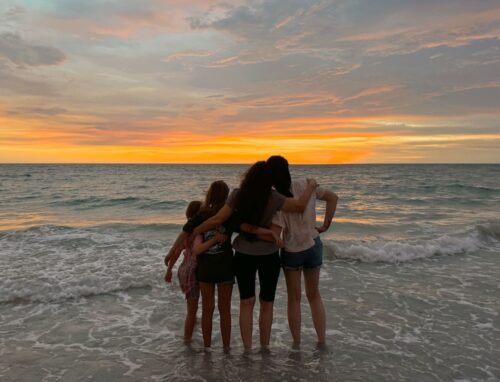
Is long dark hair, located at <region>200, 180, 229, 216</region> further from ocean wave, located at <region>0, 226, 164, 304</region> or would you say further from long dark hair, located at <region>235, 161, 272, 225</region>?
ocean wave, located at <region>0, 226, 164, 304</region>

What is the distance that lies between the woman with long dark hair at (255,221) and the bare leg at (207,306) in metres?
0.39

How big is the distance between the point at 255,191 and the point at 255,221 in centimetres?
34

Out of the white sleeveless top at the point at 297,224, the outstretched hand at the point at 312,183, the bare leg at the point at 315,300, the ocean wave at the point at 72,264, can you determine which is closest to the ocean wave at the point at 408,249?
the ocean wave at the point at 72,264

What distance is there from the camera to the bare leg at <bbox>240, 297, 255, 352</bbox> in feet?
14.7

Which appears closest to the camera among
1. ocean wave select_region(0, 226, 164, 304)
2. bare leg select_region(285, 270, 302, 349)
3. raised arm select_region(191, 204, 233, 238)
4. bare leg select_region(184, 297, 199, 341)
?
raised arm select_region(191, 204, 233, 238)

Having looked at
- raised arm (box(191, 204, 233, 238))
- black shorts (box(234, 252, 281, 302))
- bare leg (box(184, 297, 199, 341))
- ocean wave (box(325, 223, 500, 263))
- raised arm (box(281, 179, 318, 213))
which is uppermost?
raised arm (box(281, 179, 318, 213))

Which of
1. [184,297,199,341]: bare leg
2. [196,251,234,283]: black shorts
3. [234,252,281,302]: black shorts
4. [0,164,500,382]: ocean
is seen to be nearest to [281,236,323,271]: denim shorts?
[234,252,281,302]: black shorts

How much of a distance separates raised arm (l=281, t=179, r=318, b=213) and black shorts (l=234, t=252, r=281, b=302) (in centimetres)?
56

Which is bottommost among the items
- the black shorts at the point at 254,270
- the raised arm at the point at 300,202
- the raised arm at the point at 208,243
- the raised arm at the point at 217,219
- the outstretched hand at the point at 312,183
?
the black shorts at the point at 254,270

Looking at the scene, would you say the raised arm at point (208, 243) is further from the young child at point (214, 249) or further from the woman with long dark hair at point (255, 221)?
the woman with long dark hair at point (255, 221)

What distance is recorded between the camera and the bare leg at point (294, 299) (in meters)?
4.50

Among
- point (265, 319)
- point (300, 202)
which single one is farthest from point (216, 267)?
point (300, 202)

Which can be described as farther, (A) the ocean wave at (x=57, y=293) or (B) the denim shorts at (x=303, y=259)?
(A) the ocean wave at (x=57, y=293)

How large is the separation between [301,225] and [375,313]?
304 cm
